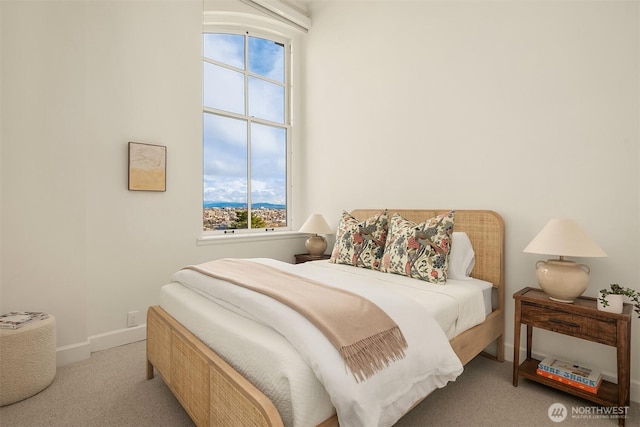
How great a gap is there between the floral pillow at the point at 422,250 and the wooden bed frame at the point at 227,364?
0.36 meters

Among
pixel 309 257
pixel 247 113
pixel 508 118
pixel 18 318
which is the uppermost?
pixel 247 113

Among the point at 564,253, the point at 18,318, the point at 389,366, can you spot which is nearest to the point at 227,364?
the point at 389,366

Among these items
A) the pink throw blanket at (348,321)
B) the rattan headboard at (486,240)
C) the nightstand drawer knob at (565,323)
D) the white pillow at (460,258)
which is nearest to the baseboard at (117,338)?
the pink throw blanket at (348,321)

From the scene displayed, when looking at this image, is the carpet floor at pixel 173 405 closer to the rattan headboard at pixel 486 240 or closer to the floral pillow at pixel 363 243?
the rattan headboard at pixel 486 240

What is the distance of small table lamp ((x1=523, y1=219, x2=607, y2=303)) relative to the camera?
6.01ft

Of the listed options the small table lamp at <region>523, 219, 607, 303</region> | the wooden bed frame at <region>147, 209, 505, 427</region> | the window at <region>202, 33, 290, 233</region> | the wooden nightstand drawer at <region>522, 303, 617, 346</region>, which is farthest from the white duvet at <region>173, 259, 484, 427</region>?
the window at <region>202, 33, 290, 233</region>

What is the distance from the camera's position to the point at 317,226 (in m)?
3.61

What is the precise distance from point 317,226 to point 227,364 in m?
2.31

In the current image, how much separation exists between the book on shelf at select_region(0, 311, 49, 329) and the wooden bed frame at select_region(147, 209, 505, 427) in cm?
75

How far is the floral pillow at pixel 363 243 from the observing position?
8.84ft

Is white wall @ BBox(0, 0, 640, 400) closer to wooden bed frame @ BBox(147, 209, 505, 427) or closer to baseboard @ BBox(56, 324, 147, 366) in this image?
baseboard @ BBox(56, 324, 147, 366)

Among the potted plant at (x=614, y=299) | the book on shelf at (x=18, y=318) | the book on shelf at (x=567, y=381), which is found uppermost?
the potted plant at (x=614, y=299)

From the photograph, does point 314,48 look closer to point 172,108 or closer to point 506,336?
point 172,108

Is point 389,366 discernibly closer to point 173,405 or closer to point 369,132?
point 173,405
